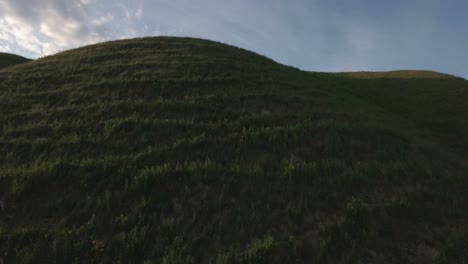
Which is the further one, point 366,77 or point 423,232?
point 366,77

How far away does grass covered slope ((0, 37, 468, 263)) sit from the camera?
20.9 ft

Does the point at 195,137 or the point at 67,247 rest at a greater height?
the point at 195,137

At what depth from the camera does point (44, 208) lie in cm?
721

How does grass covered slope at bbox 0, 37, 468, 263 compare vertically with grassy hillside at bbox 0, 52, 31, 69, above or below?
below

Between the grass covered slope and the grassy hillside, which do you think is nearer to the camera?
the grass covered slope

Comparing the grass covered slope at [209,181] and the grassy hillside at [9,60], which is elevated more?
the grassy hillside at [9,60]

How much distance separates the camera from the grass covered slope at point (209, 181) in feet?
20.9

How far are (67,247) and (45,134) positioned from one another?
715 cm

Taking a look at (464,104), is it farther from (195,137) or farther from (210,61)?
(195,137)

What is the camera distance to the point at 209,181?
28.8 ft

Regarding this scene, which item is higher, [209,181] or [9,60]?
[9,60]

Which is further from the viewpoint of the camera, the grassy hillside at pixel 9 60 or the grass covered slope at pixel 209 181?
the grassy hillside at pixel 9 60

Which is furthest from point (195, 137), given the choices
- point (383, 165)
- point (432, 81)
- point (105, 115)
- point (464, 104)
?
point (432, 81)

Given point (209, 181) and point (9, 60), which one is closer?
point (209, 181)
